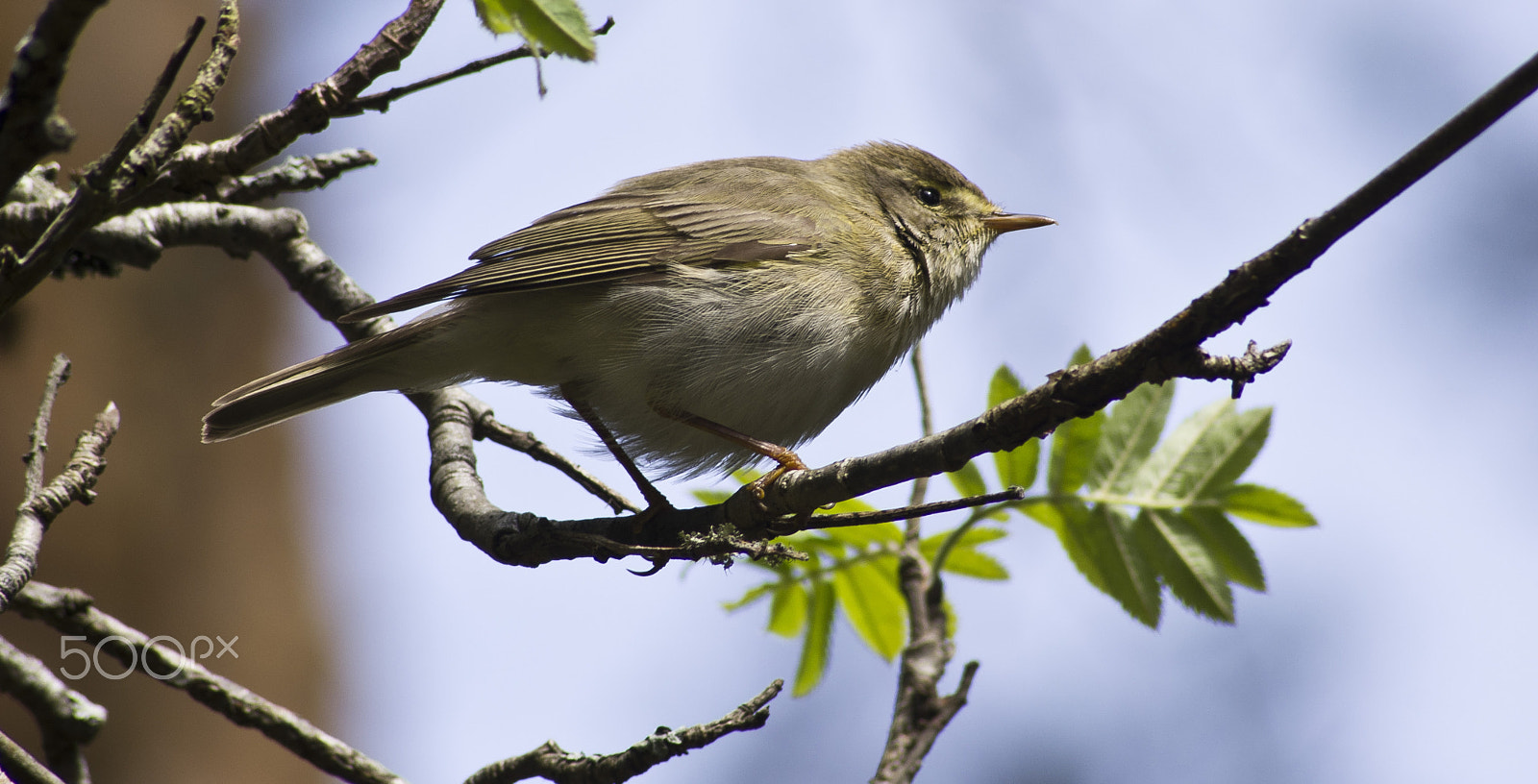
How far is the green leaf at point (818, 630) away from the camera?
11.3 feet

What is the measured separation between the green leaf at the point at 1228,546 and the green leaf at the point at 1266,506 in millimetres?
49

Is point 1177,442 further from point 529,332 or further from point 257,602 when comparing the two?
point 257,602

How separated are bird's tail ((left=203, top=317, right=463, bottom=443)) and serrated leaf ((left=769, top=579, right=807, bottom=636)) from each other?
1.33 meters

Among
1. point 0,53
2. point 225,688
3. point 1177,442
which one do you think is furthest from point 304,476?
point 1177,442

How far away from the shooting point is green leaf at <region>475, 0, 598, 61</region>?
180cm

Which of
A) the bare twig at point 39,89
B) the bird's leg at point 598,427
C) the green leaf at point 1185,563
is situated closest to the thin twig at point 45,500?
the bare twig at point 39,89

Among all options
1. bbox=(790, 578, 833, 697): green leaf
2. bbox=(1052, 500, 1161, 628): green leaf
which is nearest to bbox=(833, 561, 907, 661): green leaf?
bbox=(790, 578, 833, 697): green leaf

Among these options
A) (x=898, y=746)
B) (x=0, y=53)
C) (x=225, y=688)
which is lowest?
(x=898, y=746)

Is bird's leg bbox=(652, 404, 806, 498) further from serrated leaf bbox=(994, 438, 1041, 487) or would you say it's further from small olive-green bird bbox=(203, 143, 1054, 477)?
serrated leaf bbox=(994, 438, 1041, 487)

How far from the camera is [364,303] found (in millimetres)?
3691

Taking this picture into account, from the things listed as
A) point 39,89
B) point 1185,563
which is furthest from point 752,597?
point 39,89

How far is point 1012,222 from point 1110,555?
181cm

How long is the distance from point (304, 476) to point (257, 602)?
903mm

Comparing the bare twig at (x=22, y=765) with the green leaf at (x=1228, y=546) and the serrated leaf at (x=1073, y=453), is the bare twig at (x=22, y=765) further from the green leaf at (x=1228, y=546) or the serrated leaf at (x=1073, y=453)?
the green leaf at (x=1228, y=546)
